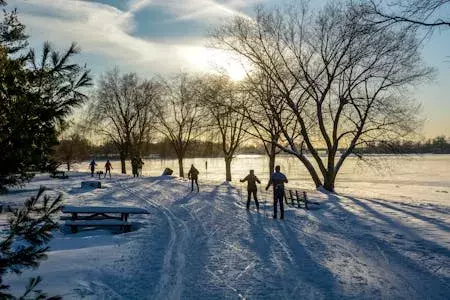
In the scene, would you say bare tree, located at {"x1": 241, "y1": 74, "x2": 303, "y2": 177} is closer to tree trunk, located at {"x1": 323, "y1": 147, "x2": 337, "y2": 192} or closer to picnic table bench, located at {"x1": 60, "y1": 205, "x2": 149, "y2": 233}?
tree trunk, located at {"x1": 323, "y1": 147, "x2": 337, "y2": 192}

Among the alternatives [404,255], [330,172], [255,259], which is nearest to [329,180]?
[330,172]

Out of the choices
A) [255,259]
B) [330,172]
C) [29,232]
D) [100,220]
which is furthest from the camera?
[330,172]

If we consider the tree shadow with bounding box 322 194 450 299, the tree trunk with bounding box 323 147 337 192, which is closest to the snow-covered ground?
the tree shadow with bounding box 322 194 450 299

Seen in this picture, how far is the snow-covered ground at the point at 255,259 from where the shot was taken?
7.30m

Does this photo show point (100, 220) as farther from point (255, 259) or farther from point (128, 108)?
point (128, 108)

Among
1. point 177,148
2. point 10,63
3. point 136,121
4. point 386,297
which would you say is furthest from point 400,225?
point 136,121

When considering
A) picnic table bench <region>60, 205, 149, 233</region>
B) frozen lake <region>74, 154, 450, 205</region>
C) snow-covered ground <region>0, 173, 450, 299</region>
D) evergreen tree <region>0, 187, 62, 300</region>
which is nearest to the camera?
evergreen tree <region>0, 187, 62, 300</region>

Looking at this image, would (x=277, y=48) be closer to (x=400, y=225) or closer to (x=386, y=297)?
(x=400, y=225)

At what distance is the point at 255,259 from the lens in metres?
9.45

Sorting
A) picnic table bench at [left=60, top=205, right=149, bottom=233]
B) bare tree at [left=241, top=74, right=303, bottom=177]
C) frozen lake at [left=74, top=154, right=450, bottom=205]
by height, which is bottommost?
frozen lake at [left=74, top=154, right=450, bottom=205]

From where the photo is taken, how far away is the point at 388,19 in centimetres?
1123

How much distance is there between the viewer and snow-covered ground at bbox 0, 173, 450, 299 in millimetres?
7301

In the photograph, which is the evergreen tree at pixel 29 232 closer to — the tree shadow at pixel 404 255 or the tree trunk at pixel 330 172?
the tree shadow at pixel 404 255

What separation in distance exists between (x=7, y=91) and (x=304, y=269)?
6109mm
